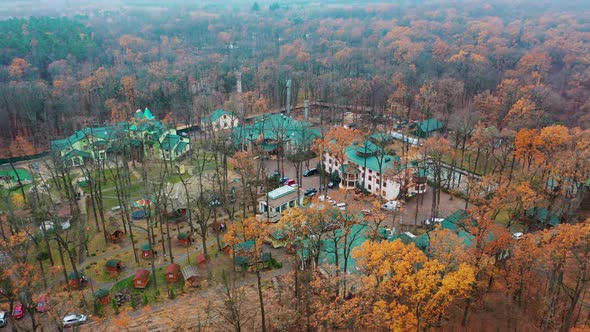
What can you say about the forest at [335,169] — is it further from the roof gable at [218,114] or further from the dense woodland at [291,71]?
the roof gable at [218,114]

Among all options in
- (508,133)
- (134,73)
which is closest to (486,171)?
(508,133)

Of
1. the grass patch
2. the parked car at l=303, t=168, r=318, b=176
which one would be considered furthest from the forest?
the parked car at l=303, t=168, r=318, b=176

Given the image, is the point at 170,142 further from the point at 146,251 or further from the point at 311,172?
the point at 146,251

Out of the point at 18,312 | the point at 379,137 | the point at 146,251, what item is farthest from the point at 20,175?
the point at 379,137

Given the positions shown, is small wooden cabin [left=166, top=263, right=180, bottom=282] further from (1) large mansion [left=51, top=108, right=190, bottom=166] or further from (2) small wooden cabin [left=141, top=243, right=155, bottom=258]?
(1) large mansion [left=51, top=108, right=190, bottom=166]

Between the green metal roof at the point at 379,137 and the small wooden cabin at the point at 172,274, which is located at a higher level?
the green metal roof at the point at 379,137

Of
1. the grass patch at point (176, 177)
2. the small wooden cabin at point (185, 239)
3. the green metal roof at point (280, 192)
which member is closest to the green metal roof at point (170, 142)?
the grass patch at point (176, 177)

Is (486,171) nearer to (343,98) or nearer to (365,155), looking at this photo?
(365,155)

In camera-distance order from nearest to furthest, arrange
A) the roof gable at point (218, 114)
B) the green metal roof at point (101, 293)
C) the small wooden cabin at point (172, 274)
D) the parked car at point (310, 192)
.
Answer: the green metal roof at point (101, 293) < the small wooden cabin at point (172, 274) < the parked car at point (310, 192) < the roof gable at point (218, 114)
